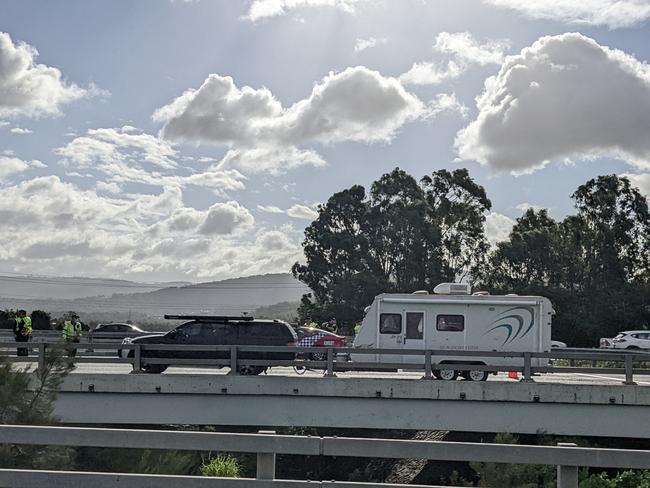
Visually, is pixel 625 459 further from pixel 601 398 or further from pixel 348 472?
pixel 348 472

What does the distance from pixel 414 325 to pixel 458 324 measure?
1251 mm

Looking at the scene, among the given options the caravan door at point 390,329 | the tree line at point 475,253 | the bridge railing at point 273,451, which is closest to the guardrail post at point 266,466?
the bridge railing at point 273,451

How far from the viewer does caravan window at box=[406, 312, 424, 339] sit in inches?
937

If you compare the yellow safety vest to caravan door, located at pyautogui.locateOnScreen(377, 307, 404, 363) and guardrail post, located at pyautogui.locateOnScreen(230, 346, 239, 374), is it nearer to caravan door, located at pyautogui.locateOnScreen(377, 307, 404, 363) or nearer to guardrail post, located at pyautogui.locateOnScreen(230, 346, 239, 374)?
guardrail post, located at pyautogui.locateOnScreen(230, 346, 239, 374)

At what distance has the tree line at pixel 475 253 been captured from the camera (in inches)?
2261

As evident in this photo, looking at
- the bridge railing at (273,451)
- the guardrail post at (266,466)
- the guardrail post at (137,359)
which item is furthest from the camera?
the guardrail post at (137,359)

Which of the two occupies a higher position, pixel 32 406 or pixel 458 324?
pixel 458 324

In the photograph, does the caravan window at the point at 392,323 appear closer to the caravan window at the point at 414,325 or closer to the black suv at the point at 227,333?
the caravan window at the point at 414,325

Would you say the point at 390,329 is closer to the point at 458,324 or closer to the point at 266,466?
the point at 458,324

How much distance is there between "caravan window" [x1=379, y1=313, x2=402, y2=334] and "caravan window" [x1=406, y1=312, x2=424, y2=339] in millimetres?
230

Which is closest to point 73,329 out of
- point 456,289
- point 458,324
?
point 456,289

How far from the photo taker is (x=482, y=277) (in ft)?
218

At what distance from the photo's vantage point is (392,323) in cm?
2386

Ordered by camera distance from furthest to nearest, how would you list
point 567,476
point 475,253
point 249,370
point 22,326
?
point 475,253 < point 22,326 < point 249,370 < point 567,476
